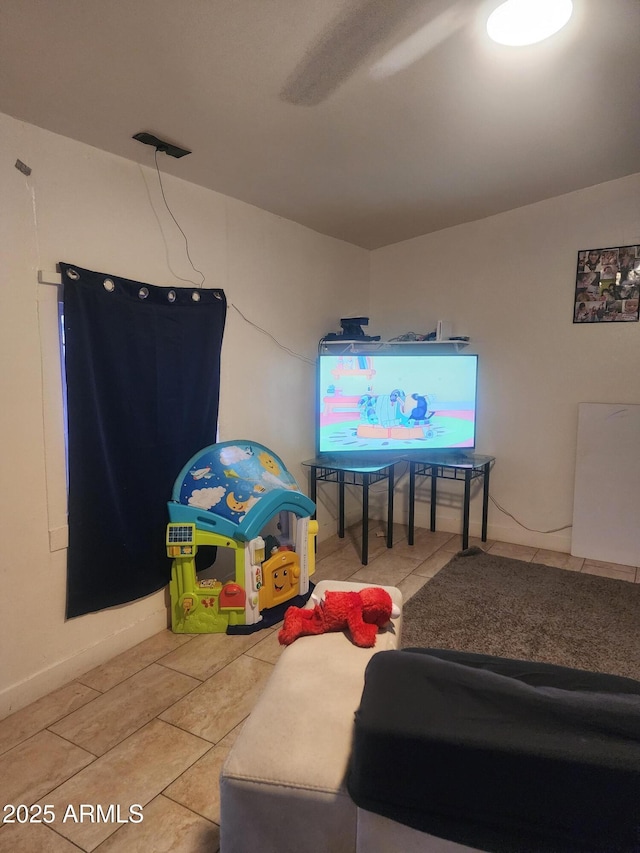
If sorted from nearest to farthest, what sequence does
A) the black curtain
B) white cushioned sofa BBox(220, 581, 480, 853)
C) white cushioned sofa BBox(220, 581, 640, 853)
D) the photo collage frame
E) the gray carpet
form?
1. white cushioned sofa BBox(220, 581, 640, 853)
2. white cushioned sofa BBox(220, 581, 480, 853)
3. the black curtain
4. the gray carpet
5. the photo collage frame

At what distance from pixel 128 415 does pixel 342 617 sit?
4.69 feet

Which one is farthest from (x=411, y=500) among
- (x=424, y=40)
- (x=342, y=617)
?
(x=424, y=40)

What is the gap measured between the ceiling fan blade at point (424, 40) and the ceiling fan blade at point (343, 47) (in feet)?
0.29

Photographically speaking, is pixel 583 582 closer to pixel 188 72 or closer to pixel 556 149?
pixel 556 149

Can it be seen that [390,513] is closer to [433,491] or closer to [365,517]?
[365,517]

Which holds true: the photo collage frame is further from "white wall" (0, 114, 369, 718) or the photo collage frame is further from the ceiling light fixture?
"white wall" (0, 114, 369, 718)

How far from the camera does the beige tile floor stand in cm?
152

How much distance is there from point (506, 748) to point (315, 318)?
3259 mm

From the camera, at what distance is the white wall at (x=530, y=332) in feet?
11.2

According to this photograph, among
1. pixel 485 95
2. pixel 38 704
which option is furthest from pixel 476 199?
pixel 38 704

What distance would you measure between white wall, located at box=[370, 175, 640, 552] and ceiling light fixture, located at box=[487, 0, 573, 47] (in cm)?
192

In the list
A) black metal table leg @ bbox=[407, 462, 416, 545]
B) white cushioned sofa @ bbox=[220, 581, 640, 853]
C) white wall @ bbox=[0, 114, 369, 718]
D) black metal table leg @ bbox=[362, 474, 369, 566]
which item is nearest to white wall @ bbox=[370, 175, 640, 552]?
black metal table leg @ bbox=[407, 462, 416, 545]

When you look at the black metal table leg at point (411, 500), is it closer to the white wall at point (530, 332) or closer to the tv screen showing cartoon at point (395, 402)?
the tv screen showing cartoon at point (395, 402)

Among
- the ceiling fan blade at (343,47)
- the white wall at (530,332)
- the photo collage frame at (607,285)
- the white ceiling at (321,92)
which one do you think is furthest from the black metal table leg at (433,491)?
the ceiling fan blade at (343,47)
